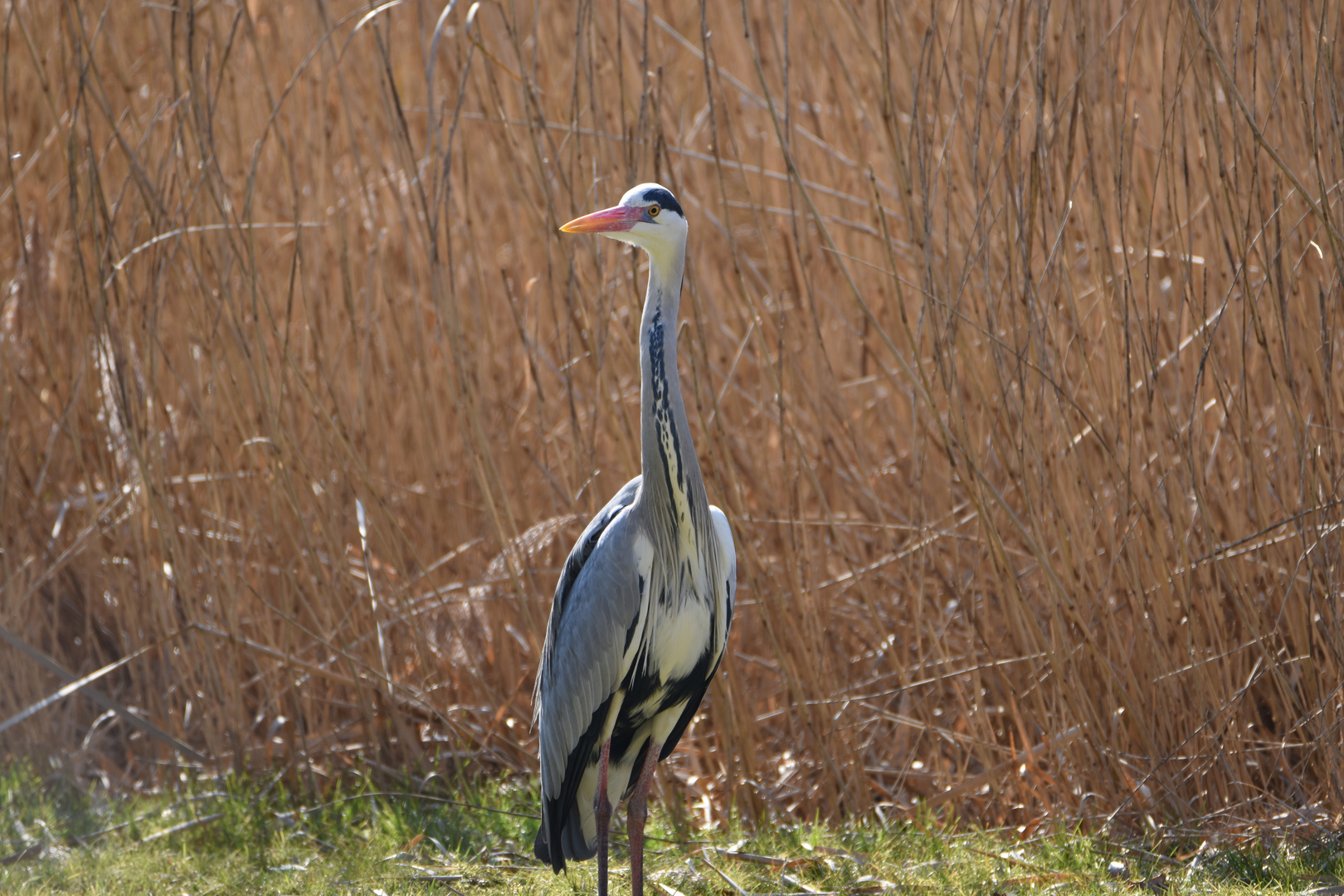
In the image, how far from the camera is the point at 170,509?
11.8 ft

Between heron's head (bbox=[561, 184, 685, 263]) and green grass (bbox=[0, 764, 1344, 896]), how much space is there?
1635mm

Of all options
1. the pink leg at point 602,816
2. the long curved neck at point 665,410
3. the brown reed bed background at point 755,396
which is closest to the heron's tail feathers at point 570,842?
the pink leg at point 602,816

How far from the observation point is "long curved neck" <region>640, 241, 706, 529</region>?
2500 mm

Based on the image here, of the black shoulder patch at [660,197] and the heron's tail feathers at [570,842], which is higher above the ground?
the black shoulder patch at [660,197]

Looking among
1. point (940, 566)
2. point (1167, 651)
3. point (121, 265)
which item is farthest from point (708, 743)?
point (121, 265)

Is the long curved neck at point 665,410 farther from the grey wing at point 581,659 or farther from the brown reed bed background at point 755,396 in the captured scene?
the brown reed bed background at point 755,396

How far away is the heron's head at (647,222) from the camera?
8.06 ft

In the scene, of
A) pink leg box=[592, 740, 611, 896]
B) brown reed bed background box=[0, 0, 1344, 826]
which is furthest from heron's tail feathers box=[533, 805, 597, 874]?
brown reed bed background box=[0, 0, 1344, 826]

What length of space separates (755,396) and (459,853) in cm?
201

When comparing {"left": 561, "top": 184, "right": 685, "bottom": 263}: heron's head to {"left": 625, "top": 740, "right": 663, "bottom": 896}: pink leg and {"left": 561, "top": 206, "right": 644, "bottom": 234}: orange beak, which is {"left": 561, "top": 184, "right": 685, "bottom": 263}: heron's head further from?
{"left": 625, "top": 740, "right": 663, "bottom": 896}: pink leg

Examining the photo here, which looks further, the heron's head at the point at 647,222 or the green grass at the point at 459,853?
the green grass at the point at 459,853

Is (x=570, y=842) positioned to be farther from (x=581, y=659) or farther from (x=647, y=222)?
(x=647, y=222)

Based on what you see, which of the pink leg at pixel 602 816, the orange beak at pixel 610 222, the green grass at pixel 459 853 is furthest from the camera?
the green grass at pixel 459 853

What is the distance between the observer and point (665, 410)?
8.34ft
